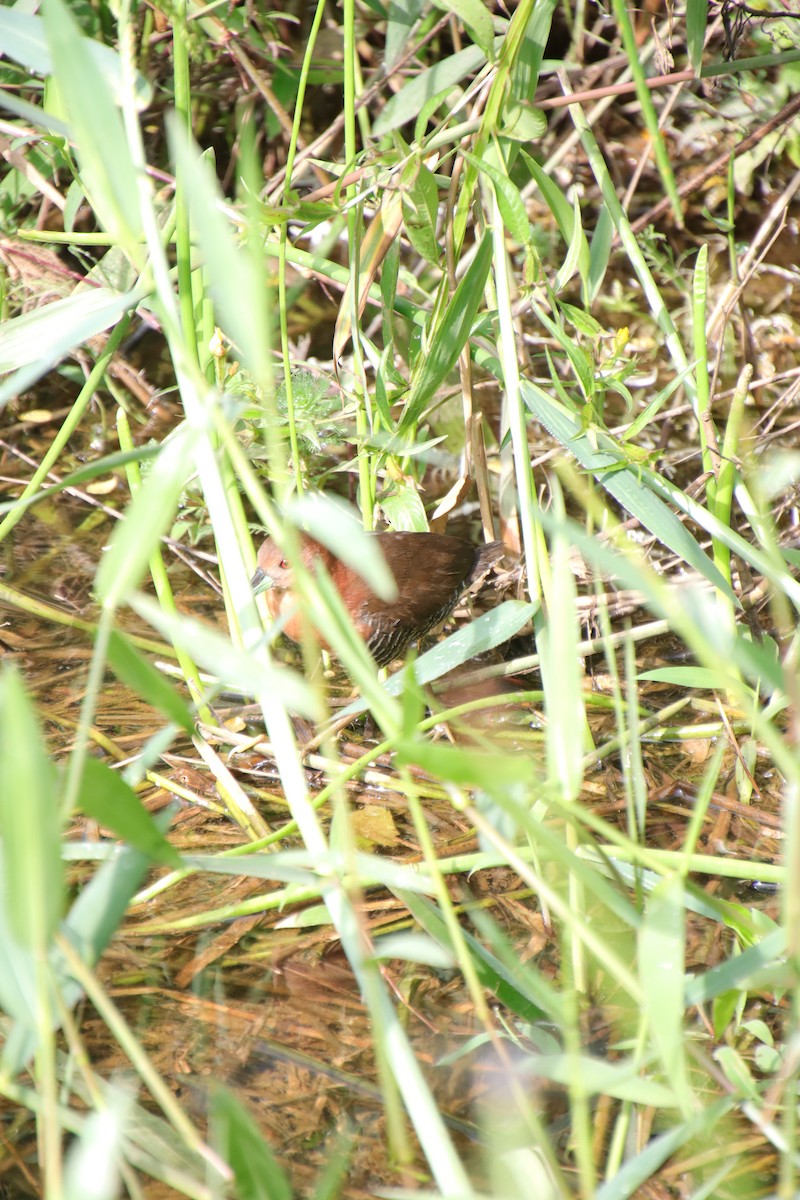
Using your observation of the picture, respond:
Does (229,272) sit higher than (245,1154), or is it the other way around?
(229,272)

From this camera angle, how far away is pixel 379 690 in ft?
4.52

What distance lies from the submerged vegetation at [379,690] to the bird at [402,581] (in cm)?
15

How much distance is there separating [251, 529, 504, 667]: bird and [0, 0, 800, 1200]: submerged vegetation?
0.15 meters

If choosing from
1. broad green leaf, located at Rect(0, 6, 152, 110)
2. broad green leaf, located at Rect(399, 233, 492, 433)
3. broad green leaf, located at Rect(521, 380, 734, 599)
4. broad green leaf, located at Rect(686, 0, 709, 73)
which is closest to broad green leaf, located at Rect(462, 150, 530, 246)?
broad green leaf, located at Rect(399, 233, 492, 433)

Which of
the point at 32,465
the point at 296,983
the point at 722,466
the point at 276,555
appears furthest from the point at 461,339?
the point at 32,465

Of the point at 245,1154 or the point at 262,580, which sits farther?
the point at 262,580

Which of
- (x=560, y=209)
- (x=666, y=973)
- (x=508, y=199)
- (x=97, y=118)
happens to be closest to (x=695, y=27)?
(x=560, y=209)

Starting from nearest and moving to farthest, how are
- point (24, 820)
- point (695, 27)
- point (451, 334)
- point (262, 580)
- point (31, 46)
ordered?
point (24, 820) → point (31, 46) → point (695, 27) → point (451, 334) → point (262, 580)

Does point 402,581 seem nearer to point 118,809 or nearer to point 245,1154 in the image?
point 118,809

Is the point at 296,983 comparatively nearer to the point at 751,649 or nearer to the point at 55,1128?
the point at 55,1128

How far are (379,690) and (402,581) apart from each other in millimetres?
1915

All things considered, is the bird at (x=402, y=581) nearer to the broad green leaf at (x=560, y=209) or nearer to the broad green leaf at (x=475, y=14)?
the broad green leaf at (x=560, y=209)

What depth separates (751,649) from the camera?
55.2 inches

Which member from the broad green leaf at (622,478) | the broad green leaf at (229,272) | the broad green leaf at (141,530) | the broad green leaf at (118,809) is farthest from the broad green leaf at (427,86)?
the broad green leaf at (118,809)
